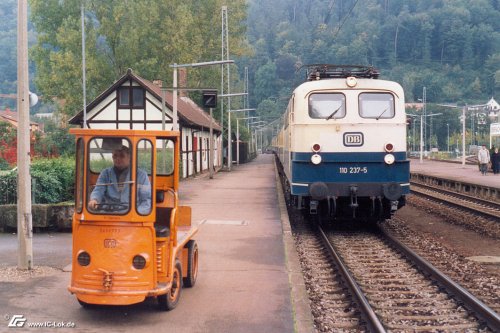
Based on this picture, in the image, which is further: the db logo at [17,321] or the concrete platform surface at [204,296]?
the concrete platform surface at [204,296]

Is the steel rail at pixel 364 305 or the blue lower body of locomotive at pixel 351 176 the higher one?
the blue lower body of locomotive at pixel 351 176

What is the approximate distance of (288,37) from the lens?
12406 cm

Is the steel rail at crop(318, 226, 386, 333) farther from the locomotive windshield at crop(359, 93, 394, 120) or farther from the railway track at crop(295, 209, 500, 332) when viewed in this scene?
the locomotive windshield at crop(359, 93, 394, 120)

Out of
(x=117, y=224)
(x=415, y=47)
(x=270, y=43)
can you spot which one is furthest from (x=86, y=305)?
(x=270, y=43)

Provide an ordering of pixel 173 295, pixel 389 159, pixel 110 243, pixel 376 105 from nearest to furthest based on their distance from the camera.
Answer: pixel 110 243 < pixel 173 295 < pixel 389 159 < pixel 376 105

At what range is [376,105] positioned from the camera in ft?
42.7

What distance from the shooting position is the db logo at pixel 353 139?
41.9 feet

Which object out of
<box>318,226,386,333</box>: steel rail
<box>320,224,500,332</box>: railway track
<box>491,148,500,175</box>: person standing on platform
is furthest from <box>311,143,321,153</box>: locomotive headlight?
<box>491,148,500,175</box>: person standing on platform

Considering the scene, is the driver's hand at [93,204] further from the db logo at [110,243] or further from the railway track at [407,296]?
the railway track at [407,296]

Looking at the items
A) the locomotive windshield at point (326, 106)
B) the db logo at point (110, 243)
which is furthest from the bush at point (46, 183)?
the db logo at point (110, 243)

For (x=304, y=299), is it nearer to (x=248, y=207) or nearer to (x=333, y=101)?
(x=333, y=101)

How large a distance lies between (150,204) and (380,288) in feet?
11.8

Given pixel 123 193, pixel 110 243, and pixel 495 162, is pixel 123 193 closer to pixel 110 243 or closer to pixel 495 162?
pixel 110 243

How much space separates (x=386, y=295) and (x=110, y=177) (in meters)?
3.81
